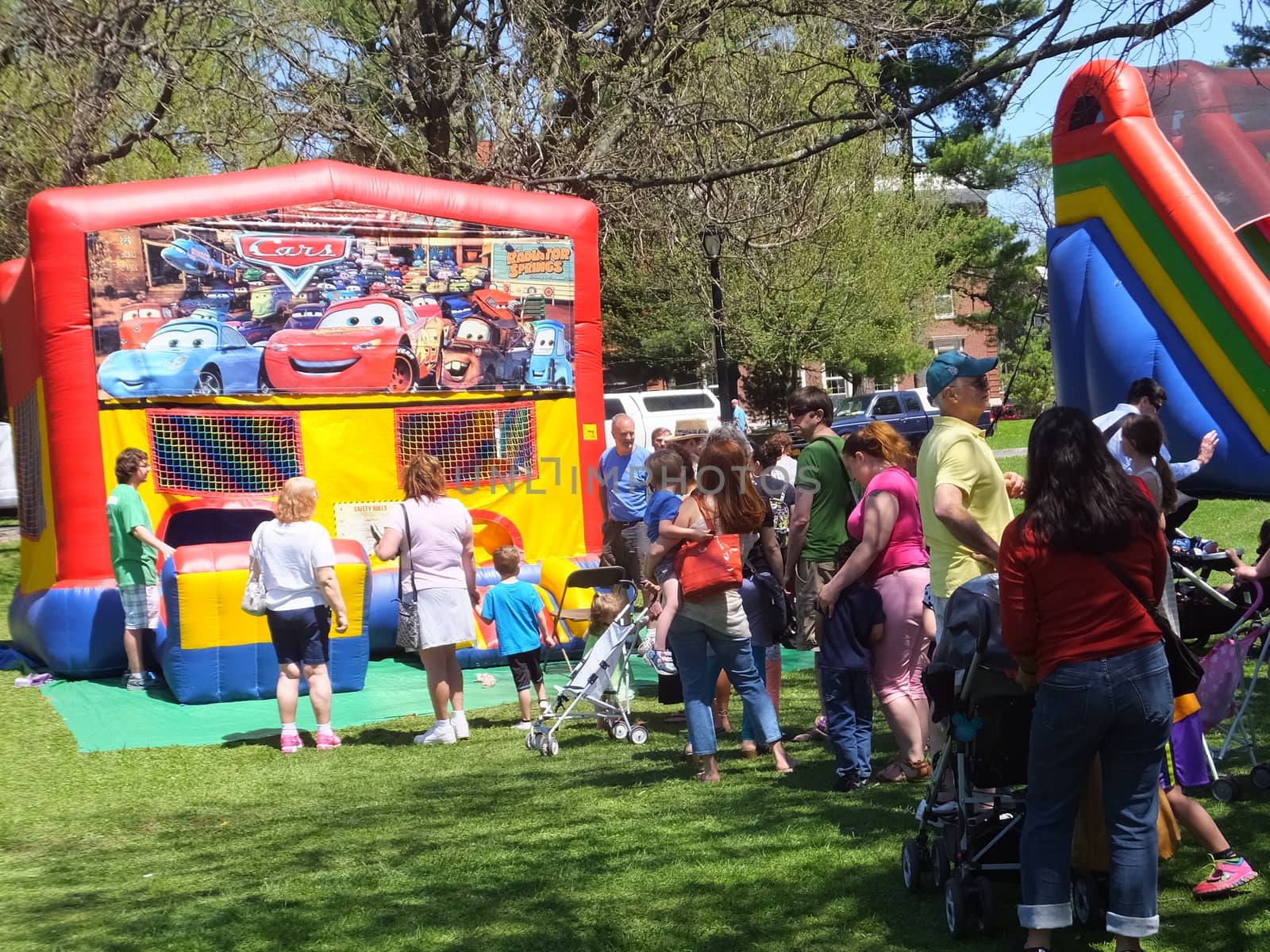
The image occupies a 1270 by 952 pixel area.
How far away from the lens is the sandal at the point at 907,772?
20.9 feet

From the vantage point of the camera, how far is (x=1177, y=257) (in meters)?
10.0

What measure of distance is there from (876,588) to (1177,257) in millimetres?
5206

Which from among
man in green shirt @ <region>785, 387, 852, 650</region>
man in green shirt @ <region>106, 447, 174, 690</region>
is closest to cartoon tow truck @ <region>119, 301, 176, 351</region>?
man in green shirt @ <region>106, 447, 174, 690</region>

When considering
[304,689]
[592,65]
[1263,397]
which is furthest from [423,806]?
[592,65]

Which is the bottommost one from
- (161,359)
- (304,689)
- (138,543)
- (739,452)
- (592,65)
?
(304,689)

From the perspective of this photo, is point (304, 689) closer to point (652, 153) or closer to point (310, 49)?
point (652, 153)

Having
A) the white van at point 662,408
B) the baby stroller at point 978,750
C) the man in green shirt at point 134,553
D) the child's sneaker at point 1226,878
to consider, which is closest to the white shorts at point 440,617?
the man in green shirt at point 134,553

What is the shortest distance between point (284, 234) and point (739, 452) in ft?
19.1

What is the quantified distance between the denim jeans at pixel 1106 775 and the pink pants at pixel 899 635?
2223mm

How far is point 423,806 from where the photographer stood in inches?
257

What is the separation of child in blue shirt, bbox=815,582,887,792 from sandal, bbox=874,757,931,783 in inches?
8.6

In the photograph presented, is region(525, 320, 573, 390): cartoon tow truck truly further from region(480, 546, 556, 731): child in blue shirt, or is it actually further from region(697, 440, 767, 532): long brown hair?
region(697, 440, 767, 532): long brown hair

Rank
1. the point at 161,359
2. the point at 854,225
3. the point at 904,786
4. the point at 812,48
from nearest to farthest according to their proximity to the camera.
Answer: the point at 904,786 → the point at 161,359 → the point at 812,48 → the point at 854,225

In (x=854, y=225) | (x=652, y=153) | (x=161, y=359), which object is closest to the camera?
(x=161, y=359)
